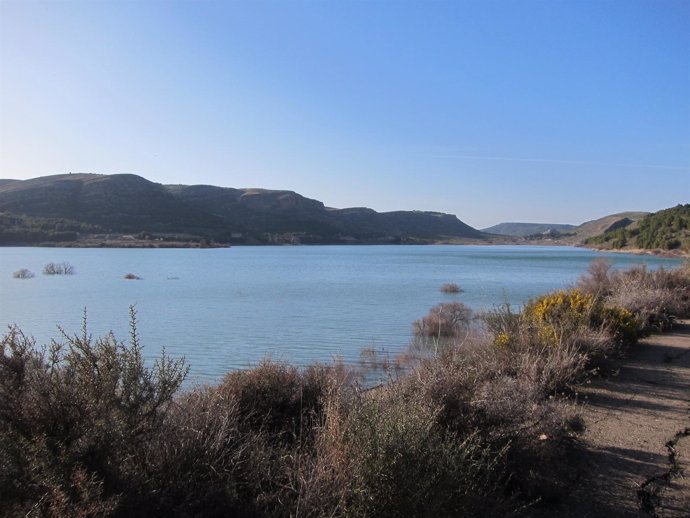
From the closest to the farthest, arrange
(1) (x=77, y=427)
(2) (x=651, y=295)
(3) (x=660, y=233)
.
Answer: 1. (1) (x=77, y=427)
2. (2) (x=651, y=295)
3. (3) (x=660, y=233)

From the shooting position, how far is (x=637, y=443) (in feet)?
19.6

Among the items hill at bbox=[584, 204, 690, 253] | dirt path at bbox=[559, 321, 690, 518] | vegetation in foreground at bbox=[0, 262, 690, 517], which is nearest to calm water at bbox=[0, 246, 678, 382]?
dirt path at bbox=[559, 321, 690, 518]

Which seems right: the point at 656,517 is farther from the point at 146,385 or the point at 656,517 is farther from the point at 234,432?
the point at 146,385

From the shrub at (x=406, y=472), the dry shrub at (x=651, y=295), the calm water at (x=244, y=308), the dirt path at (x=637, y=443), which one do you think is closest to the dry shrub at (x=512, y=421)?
the dirt path at (x=637, y=443)

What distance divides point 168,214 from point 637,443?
136 m

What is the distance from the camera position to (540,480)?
462 centimetres

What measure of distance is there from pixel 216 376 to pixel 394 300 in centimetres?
1772

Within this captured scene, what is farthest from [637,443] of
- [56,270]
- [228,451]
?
[56,270]

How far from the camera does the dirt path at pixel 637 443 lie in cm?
456

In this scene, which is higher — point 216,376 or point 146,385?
point 146,385

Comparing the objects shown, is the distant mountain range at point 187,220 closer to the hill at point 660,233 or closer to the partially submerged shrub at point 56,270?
the hill at point 660,233

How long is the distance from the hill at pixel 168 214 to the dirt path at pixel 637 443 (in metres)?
105

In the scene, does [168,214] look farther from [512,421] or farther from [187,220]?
[512,421]

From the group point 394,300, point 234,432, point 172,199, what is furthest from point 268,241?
point 234,432
